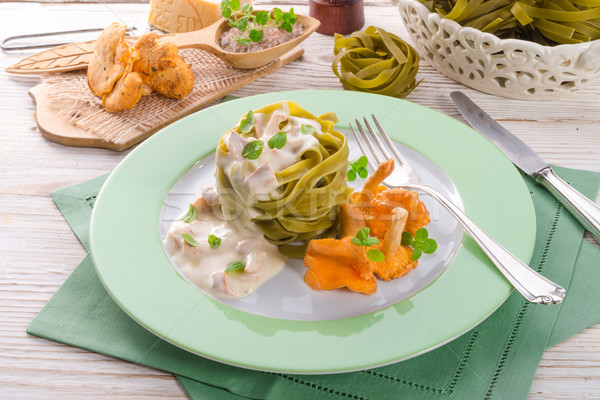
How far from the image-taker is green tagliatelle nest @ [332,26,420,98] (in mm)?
3234

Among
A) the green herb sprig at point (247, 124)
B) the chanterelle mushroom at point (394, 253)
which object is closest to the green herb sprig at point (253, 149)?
the green herb sprig at point (247, 124)

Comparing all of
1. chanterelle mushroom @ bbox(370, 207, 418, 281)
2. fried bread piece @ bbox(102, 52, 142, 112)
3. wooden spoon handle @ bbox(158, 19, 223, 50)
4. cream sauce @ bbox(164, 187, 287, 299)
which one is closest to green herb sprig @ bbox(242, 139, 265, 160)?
cream sauce @ bbox(164, 187, 287, 299)

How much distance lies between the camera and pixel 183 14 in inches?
156

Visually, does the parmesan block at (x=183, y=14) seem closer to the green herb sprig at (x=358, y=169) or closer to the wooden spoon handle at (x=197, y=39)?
the wooden spoon handle at (x=197, y=39)

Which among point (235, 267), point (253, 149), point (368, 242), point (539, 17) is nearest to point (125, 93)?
point (253, 149)

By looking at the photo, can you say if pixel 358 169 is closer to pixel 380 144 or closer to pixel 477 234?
pixel 380 144

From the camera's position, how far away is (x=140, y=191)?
8.09 feet

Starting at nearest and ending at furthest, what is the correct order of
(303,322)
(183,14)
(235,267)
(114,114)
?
(303,322) < (235,267) < (114,114) < (183,14)

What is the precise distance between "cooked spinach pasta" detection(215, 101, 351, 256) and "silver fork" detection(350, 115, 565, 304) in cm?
32

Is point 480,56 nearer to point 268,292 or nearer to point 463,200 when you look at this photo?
point 463,200

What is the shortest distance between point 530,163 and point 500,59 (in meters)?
0.69

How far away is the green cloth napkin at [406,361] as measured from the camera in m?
1.88

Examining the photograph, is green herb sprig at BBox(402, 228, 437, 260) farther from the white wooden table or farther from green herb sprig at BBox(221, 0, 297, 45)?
green herb sprig at BBox(221, 0, 297, 45)

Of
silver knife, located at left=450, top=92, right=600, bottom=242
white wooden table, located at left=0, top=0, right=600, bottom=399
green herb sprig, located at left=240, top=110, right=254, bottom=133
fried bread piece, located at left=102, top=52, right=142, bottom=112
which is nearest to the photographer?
white wooden table, located at left=0, top=0, right=600, bottom=399
